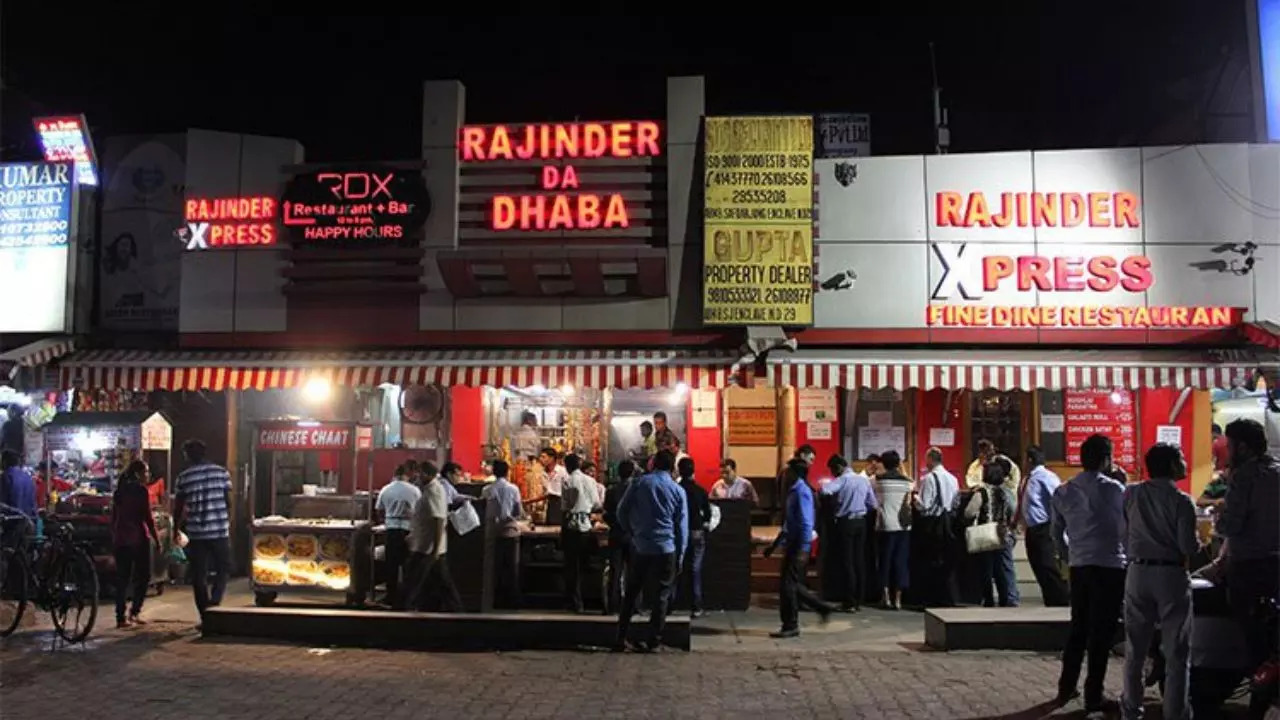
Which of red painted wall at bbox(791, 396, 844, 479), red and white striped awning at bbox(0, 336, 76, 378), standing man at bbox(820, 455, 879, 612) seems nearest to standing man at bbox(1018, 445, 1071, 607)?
standing man at bbox(820, 455, 879, 612)

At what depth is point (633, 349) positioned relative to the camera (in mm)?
12562

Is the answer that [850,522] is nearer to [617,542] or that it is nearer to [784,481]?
[784,481]

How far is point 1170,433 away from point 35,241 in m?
16.3

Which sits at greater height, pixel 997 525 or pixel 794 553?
pixel 997 525

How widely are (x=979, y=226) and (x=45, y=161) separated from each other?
12.7m

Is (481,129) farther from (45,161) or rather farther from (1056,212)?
(1056,212)

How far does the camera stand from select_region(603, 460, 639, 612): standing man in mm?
10984

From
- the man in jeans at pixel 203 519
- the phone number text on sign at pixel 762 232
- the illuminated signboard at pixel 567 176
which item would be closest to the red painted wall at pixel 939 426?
the phone number text on sign at pixel 762 232

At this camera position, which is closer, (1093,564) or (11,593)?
(1093,564)

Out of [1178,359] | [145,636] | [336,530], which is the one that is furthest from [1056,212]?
[145,636]

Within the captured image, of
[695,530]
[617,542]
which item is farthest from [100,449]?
[695,530]

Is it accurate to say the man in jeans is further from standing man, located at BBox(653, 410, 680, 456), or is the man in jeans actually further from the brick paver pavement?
standing man, located at BBox(653, 410, 680, 456)

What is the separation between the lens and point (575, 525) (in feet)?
38.5

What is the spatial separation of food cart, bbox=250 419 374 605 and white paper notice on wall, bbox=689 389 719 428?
5.34 meters
